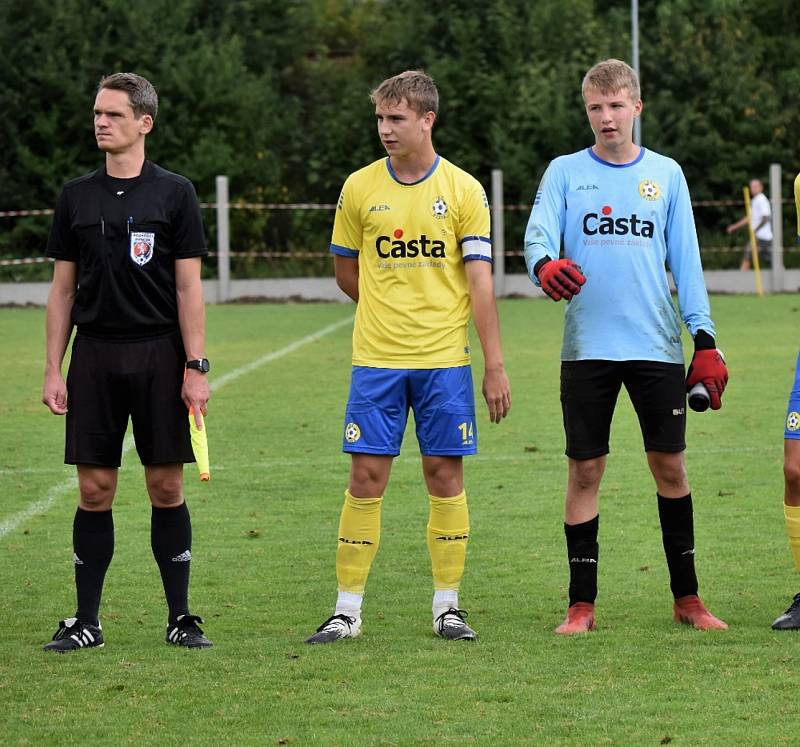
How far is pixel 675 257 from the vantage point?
601 cm

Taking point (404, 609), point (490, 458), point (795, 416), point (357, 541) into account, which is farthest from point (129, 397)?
point (490, 458)

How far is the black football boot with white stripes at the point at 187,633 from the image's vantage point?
576 centimetres

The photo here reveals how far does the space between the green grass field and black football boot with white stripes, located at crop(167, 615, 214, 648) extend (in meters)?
0.07

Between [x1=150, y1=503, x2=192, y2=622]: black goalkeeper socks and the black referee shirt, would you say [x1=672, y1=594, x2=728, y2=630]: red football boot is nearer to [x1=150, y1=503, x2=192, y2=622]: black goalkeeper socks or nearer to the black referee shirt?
[x1=150, y1=503, x2=192, y2=622]: black goalkeeper socks

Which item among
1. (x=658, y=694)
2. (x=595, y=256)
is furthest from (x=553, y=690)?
(x=595, y=256)

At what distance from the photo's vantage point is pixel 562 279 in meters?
5.66

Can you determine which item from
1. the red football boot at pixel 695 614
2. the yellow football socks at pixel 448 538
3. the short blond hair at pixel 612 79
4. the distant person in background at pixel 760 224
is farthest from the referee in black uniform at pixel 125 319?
the distant person in background at pixel 760 224

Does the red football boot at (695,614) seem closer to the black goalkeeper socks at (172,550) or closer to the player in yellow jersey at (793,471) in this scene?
the player in yellow jersey at (793,471)

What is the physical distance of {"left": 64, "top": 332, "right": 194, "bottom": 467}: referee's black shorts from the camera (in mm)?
5805

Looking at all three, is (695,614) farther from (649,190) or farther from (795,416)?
(649,190)

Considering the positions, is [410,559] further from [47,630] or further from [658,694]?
[658,694]

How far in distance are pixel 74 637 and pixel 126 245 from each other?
1.36 metres

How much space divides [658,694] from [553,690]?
317 mm

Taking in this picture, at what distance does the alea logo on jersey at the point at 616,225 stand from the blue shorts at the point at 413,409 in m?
0.68
